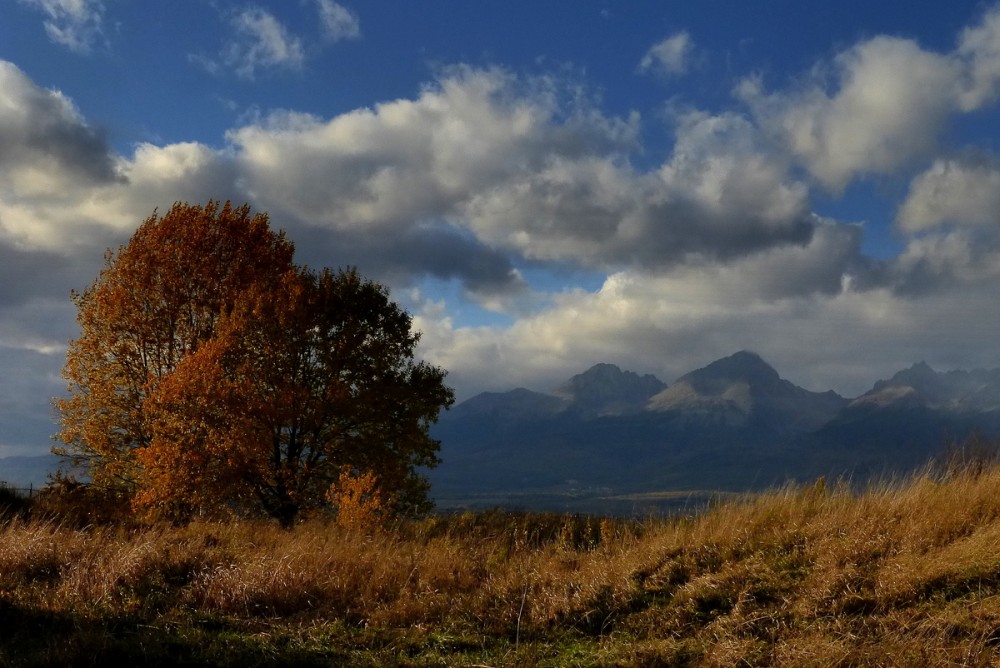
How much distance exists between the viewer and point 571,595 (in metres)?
9.92

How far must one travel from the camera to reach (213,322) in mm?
30531

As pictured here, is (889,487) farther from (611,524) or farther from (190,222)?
(190,222)

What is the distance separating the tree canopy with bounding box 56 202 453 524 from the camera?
26.7m

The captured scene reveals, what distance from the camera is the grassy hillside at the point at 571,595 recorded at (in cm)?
818

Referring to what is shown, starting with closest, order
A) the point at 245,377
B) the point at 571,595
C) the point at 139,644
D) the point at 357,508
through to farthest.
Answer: the point at 139,644, the point at 571,595, the point at 357,508, the point at 245,377

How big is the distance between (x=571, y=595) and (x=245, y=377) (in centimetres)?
2012

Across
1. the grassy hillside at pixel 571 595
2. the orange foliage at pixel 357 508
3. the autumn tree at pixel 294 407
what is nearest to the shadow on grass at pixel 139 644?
the grassy hillside at pixel 571 595

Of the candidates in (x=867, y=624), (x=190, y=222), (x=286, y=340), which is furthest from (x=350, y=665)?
(x=190, y=222)

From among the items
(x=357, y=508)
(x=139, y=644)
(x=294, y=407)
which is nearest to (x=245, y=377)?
(x=294, y=407)

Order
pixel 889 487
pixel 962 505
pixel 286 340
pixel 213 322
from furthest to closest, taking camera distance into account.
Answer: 1. pixel 213 322
2. pixel 286 340
3. pixel 889 487
4. pixel 962 505

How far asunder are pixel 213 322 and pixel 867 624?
91.3 ft

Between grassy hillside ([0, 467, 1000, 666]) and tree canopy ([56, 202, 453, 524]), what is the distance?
46.0 feet

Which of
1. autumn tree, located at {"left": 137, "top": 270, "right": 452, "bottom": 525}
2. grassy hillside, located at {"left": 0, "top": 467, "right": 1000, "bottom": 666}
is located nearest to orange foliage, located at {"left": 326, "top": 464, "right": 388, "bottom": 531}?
grassy hillside, located at {"left": 0, "top": 467, "right": 1000, "bottom": 666}

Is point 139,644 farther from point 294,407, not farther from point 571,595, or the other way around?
point 294,407
